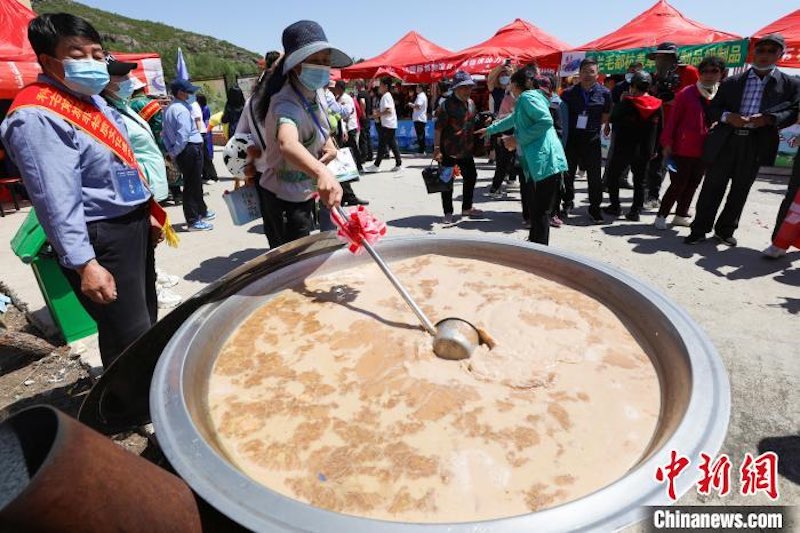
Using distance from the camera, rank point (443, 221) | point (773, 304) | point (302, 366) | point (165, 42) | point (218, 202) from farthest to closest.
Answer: point (165, 42), point (218, 202), point (443, 221), point (773, 304), point (302, 366)

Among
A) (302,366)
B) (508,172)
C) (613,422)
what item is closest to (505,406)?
(613,422)

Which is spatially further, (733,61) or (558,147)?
(733,61)

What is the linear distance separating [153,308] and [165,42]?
2386 inches

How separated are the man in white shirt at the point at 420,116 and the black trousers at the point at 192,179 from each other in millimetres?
7300

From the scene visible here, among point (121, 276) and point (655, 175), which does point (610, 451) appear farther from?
point (655, 175)

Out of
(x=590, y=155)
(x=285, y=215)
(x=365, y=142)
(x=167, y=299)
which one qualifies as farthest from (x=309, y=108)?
(x=365, y=142)

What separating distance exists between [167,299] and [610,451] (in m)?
3.76

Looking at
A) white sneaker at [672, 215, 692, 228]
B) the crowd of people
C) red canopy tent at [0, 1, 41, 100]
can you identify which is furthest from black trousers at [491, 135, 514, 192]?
red canopy tent at [0, 1, 41, 100]

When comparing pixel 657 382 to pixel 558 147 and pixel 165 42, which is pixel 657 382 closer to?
pixel 558 147

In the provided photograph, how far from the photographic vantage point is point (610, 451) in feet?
4.14

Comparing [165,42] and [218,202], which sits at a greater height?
[165,42]

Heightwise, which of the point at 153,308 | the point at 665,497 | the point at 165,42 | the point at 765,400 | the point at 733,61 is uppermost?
the point at 165,42

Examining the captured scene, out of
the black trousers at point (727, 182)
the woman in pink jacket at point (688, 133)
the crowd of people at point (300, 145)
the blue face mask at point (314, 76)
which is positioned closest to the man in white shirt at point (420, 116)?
the crowd of people at point (300, 145)

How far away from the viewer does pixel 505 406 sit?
1438 millimetres
